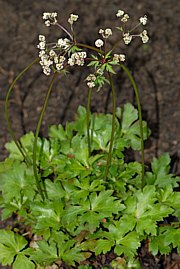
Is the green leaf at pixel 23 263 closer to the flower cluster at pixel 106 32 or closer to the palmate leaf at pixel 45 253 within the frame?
the palmate leaf at pixel 45 253

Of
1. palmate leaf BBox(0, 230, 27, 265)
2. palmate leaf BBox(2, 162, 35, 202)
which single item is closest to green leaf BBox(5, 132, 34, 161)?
palmate leaf BBox(2, 162, 35, 202)

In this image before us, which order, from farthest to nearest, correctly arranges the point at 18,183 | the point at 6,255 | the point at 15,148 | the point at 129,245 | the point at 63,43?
the point at 15,148
the point at 18,183
the point at 6,255
the point at 129,245
the point at 63,43

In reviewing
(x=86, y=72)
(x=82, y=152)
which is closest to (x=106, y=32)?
(x=82, y=152)

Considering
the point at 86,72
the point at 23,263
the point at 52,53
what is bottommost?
the point at 23,263

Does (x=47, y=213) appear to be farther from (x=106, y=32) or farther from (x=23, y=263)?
(x=106, y=32)

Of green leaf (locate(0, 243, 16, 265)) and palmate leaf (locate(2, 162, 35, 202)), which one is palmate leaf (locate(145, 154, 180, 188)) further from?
green leaf (locate(0, 243, 16, 265))

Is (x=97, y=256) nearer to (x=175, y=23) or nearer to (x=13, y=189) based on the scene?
(x=13, y=189)

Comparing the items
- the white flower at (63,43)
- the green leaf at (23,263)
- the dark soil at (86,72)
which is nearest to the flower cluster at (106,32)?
the white flower at (63,43)
